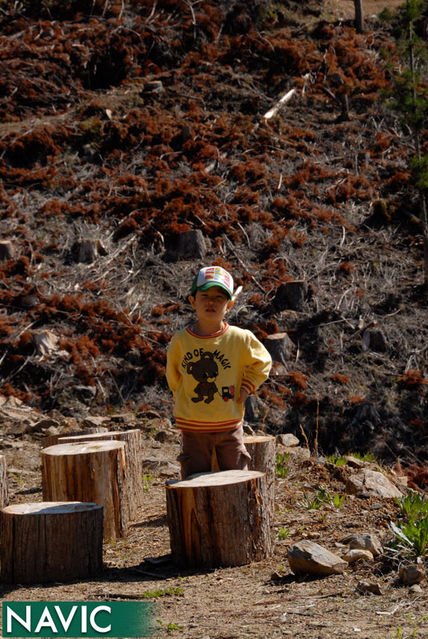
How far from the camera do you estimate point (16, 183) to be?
45.8 ft

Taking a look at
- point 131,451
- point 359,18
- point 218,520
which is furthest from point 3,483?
point 359,18

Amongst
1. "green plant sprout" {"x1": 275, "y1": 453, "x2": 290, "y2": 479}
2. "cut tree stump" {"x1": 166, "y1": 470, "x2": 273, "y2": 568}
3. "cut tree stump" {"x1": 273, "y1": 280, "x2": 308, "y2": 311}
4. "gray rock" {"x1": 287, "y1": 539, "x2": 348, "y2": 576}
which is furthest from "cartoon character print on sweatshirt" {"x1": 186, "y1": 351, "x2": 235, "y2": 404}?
"cut tree stump" {"x1": 273, "y1": 280, "x2": 308, "y2": 311}

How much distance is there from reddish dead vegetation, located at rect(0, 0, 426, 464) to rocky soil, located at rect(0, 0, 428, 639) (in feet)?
0.15

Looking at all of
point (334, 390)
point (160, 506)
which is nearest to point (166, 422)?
point (334, 390)

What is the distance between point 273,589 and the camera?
12.7ft

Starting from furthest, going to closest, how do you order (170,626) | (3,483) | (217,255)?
(217,255) < (3,483) < (170,626)

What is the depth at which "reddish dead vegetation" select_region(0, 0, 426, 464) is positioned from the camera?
10766 millimetres

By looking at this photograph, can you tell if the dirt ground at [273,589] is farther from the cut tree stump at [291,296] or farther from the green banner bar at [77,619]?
the cut tree stump at [291,296]

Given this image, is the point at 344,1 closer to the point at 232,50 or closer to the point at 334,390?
the point at 232,50

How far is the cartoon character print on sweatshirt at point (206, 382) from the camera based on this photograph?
16.0 ft

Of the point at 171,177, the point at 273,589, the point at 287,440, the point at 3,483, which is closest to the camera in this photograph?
the point at 273,589

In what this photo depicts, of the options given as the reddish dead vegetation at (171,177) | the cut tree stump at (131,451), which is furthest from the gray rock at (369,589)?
the reddish dead vegetation at (171,177)

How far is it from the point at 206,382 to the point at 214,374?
2.9 inches

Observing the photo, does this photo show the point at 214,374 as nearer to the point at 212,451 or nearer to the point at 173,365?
the point at 173,365
